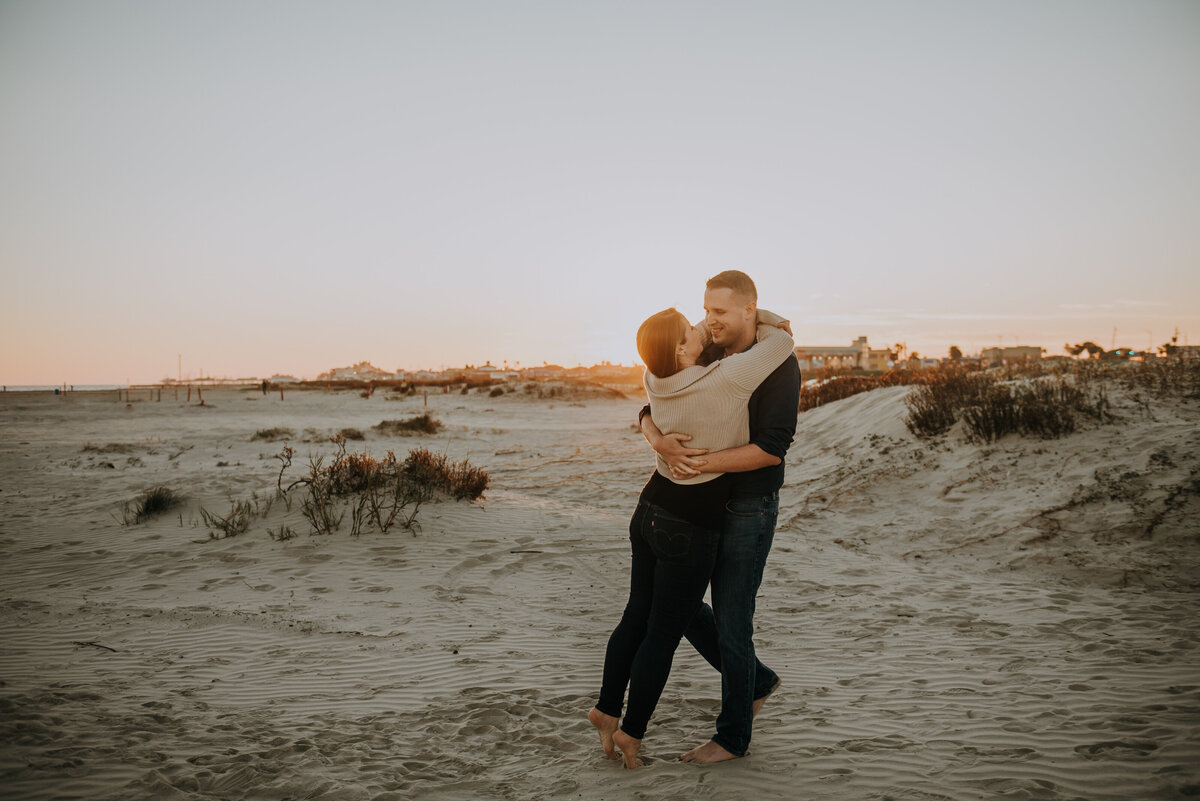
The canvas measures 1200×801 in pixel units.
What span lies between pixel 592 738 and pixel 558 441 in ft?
55.2

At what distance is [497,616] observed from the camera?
18.7 feet

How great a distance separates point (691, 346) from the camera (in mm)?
2883

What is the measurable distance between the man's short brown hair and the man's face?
20 millimetres

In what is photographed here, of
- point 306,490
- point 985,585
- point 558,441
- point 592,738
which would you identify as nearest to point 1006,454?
point 985,585

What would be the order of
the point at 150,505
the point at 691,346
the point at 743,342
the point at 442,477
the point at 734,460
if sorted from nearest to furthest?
the point at 734,460 < the point at 691,346 < the point at 743,342 < the point at 150,505 < the point at 442,477

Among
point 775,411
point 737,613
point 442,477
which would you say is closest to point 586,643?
point 737,613

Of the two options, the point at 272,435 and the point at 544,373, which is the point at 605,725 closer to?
the point at 272,435

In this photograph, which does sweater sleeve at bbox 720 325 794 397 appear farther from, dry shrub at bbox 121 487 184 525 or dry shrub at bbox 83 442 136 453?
dry shrub at bbox 83 442 136 453

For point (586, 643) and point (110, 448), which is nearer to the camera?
point (586, 643)

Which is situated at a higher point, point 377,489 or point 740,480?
point 740,480

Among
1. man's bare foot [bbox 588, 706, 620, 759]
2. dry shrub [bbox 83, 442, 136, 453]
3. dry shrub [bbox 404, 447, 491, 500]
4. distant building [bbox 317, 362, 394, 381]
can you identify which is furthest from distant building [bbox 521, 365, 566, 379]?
man's bare foot [bbox 588, 706, 620, 759]

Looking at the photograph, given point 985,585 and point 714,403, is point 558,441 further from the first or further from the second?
point 714,403

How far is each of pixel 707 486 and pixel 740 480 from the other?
18 cm

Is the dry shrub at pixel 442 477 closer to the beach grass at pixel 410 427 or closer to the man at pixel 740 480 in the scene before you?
the man at pixel 740 480
